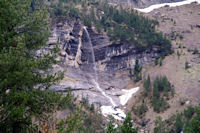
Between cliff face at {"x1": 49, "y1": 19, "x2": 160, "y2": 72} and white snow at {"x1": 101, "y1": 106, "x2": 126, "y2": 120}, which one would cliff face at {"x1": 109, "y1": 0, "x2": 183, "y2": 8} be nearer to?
cliff face at {"x1": 49, "y1": 19, "x2": 160, "y2": 72}

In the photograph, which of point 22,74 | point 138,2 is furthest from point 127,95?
point 138,2

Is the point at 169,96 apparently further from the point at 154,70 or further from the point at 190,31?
the point at 190,31

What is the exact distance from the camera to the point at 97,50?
54062 mm

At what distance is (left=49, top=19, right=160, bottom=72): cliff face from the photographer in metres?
50.8

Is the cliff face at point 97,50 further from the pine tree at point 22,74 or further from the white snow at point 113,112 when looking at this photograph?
the pine tree at point 22,74

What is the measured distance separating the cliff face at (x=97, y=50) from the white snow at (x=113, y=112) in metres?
12.1

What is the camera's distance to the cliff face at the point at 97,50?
50.8 m

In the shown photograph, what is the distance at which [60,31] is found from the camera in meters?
51.7

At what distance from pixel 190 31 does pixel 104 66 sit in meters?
26.8

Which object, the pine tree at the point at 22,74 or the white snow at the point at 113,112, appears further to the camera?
the white snow at the point at 113,112

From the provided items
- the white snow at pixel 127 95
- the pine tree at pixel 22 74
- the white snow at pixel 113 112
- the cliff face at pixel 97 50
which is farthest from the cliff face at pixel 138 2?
the pine tree at pixel 22 74

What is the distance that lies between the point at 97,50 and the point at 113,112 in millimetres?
18677

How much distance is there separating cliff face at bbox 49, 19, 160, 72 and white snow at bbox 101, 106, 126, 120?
12070mm

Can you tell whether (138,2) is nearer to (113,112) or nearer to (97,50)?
(97,50)
